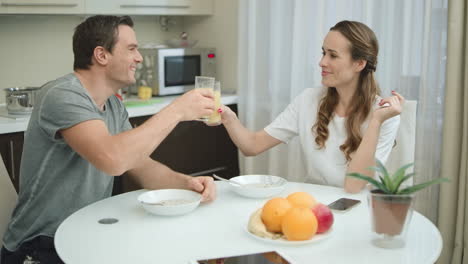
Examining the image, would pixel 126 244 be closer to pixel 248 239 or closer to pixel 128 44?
pixel 248 239

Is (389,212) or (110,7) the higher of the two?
(110,7)

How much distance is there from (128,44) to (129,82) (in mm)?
131

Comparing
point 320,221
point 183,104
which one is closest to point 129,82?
point 183,104

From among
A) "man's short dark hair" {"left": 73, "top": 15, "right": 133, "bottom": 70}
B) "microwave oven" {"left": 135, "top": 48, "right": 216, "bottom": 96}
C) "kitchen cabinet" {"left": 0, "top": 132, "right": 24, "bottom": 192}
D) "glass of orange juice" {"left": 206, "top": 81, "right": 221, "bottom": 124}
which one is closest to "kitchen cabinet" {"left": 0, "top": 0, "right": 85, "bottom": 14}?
"microwave oven" {"left": 135, "top": 48, "right": 216, "bottom": 96}

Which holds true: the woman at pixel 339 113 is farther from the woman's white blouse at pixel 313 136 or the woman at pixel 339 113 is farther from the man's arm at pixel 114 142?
the man's arm at pixel 114 142

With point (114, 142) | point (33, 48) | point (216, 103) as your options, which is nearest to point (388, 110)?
point (216, 103)

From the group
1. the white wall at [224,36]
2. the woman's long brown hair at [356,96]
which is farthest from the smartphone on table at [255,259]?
the white wall at [224,36]

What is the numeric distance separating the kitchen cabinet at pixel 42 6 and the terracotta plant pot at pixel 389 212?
2.31 m

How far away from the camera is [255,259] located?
1.38 m

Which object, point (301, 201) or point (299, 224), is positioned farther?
point (301, 201)

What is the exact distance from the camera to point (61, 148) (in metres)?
1.91

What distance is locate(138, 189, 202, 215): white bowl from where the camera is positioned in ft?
5.53

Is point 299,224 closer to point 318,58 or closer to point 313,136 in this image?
point 313,136

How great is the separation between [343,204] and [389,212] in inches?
15.6
